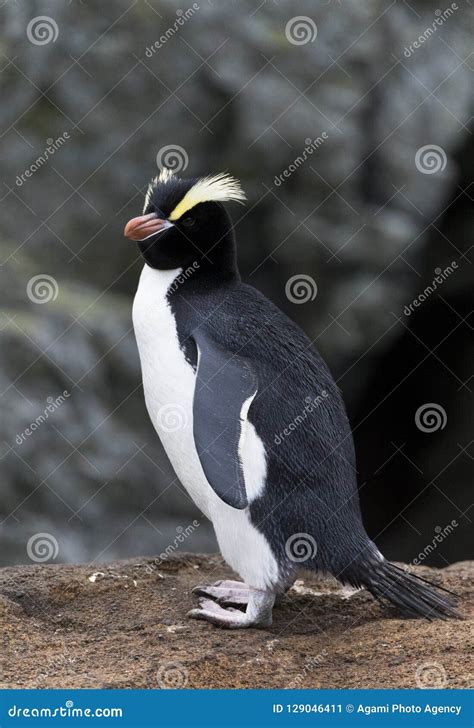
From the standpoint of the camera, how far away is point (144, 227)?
248cm

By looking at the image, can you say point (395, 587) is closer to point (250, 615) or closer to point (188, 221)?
point (250, 615)

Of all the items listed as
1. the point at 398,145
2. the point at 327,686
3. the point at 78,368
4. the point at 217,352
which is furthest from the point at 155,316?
the point at 398,145

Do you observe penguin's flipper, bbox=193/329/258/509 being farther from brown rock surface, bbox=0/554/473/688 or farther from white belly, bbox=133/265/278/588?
brown rock surface, bbox=0/554/473/688

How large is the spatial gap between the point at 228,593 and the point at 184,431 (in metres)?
0.48

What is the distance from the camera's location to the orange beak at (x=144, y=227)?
2.47 metres

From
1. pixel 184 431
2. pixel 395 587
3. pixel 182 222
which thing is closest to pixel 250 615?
pixel 395 587

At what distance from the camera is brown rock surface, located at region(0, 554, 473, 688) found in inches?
84.4

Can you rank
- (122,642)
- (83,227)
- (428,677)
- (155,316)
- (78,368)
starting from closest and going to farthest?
(428,677), (122,642), (155,316), (78,368), (83,227)

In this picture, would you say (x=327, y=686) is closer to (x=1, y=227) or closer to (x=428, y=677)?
(x=428, y=677)

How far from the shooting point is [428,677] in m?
2.09

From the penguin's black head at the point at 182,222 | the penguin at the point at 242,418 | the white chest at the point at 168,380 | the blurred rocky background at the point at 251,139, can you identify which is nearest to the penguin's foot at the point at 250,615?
the penguin at the point at 242,418

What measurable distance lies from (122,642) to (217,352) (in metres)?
0.72

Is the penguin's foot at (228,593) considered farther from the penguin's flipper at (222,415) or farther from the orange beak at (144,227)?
the orange beak at (144,227)

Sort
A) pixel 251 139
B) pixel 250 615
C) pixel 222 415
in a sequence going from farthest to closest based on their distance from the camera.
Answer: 1. pixel 251 139
2. pixel 250 615
3. pixel 222 415
